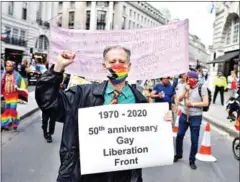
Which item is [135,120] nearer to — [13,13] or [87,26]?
[13,13]

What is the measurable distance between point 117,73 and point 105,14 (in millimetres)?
89167

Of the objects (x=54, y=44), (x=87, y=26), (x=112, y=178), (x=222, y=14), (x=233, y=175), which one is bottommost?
(x=233, y=175)

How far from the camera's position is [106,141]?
256 centimetres

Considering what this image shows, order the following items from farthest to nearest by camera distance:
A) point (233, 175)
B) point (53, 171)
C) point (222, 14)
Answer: point (222, 14) → point (233, 175) → point (53, 171)

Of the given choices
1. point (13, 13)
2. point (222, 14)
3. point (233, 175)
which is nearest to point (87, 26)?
point (13, 13)

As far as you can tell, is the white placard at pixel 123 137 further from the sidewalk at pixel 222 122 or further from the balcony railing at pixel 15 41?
the balcony railing at pixel 15 41

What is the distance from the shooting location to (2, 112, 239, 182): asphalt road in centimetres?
518

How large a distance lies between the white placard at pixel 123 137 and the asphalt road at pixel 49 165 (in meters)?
2.59

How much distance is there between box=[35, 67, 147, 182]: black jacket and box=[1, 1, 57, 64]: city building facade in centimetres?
3552

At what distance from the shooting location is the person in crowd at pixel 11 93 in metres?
8.23

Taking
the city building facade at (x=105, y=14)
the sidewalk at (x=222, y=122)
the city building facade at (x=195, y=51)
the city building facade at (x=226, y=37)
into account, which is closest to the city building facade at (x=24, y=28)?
the city building facade at (x=226, y=37)

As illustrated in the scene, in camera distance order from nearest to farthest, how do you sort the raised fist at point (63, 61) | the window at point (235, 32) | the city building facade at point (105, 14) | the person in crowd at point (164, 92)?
the raised fist at point (63, 61) < the person in crowd at point (164, 92) < the window at point (235, 32) < the city building facade at point (105, 14)

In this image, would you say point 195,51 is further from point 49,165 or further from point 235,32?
point 49,165

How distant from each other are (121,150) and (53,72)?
722mm
